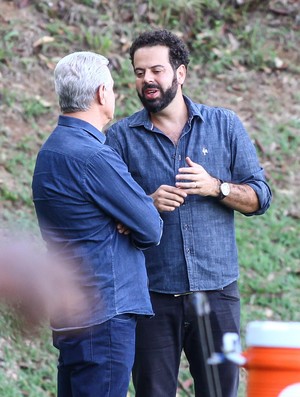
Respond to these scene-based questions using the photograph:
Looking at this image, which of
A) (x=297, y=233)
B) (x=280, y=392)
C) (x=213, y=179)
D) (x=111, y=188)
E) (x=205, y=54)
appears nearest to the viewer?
(x=280, y=392)

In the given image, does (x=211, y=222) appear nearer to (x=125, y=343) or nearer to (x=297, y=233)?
(x=125, y=343)

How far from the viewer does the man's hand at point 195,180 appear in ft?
13.5

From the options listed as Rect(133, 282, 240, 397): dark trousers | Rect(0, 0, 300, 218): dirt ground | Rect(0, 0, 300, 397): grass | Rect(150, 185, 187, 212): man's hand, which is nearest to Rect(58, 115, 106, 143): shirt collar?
Rect(150, 185, 187, 212): man's hand

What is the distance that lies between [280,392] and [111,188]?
4.48 ft

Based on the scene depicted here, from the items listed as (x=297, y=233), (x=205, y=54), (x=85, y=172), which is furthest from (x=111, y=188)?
(x=205, y=54)

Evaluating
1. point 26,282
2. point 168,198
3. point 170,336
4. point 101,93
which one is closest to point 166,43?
point 101,93

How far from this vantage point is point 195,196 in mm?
4309

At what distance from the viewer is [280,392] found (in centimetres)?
259

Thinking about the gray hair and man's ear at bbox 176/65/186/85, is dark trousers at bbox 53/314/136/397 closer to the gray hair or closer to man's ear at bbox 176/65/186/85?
the gray hair

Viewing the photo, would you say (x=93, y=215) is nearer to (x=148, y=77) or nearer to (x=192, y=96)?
(x=148, y=77)

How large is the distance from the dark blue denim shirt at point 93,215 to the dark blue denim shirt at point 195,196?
479 mm

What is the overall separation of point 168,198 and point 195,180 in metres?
0.15

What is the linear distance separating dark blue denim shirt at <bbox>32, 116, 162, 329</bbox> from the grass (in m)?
1.77

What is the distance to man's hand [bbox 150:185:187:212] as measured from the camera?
4.07 meters
